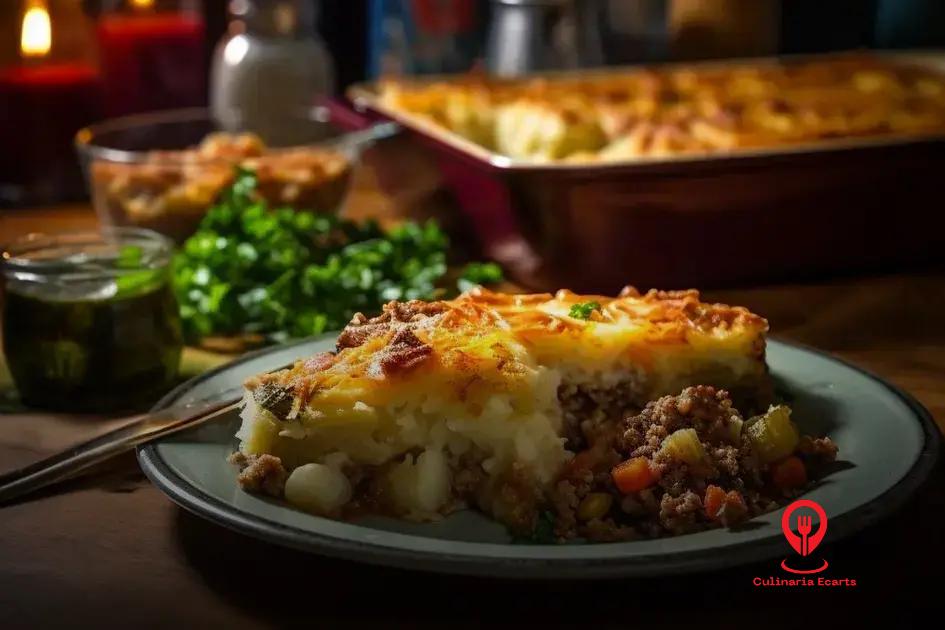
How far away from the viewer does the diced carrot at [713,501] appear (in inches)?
54.1

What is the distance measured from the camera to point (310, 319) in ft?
7.45

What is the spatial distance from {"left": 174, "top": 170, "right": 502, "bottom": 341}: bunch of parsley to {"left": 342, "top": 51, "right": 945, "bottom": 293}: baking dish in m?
0.15

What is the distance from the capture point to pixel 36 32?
129 inches

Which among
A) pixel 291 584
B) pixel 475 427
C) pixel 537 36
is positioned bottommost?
pixel 291 584

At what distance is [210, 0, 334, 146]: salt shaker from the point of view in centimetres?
335

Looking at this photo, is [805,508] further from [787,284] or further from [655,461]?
[787,284]

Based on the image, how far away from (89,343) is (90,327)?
0.08 ft

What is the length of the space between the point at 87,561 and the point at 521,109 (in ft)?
6.00

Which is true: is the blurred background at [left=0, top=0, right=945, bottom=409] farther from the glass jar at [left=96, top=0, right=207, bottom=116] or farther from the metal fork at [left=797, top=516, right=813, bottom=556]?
the metal fork at [left=797, top=516, right=813, bottom=556]

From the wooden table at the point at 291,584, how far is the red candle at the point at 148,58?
7.65 ft

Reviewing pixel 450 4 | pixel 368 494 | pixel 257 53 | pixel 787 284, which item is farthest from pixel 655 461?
pixel 450 4

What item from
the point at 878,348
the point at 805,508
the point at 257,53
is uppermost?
the point at 257,53

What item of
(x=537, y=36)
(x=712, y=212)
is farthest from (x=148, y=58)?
(x=712, y=212)

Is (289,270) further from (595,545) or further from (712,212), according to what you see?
(595,545)
